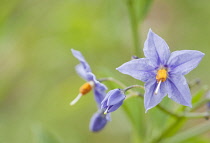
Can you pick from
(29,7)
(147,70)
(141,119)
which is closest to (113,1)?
(29,7)

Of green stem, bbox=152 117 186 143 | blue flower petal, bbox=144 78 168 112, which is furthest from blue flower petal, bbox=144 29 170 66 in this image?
green stem, bbox=152 117 186 143

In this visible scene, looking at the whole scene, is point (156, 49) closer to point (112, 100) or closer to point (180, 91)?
point (180, 91)

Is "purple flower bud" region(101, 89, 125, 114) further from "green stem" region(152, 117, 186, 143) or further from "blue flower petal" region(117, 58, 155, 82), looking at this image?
"green stem" region(152, 117, 186, 143)

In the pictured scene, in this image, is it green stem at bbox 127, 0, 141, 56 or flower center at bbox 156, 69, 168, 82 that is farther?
green stem at bbox 127, 0, 141, 56

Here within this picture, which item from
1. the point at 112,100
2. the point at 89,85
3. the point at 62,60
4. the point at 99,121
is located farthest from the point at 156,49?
the point at 62,60

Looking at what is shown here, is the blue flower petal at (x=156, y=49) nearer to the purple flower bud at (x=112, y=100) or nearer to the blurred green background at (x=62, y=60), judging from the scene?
the purple flower bud at (x=112, y=100)
